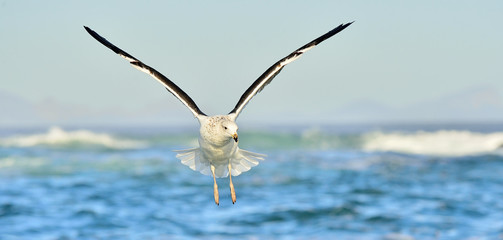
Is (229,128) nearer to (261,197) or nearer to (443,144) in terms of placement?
(261,197)

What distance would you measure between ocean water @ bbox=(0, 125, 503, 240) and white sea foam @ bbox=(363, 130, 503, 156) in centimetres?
259

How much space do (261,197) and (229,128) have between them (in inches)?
750

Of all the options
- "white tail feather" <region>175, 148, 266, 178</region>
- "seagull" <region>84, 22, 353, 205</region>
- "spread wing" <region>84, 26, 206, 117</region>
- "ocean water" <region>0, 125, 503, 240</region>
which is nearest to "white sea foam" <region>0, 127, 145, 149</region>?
"ocean water" <region>0, 125, 503, 240</region>

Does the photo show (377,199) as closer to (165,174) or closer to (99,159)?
(165,174)

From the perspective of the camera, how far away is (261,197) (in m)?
25.6

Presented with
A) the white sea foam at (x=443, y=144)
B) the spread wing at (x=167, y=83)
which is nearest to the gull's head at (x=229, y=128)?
the spread wing at (x=167, y=83)

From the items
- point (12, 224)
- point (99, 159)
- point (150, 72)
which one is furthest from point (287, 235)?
point (99, 159)

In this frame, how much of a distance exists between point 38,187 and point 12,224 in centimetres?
797

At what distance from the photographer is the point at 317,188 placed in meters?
28.0

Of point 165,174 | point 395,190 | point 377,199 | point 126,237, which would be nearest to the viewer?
point 126,237

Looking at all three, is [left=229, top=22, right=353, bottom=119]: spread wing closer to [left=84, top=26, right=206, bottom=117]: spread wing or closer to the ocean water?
[left=84, top=26, right=206, bottom=117]: spread wing

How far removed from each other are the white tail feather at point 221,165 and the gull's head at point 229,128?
3.93 ft

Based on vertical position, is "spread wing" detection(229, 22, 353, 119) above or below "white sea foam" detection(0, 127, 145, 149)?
below

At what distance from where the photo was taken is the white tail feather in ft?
26.5
